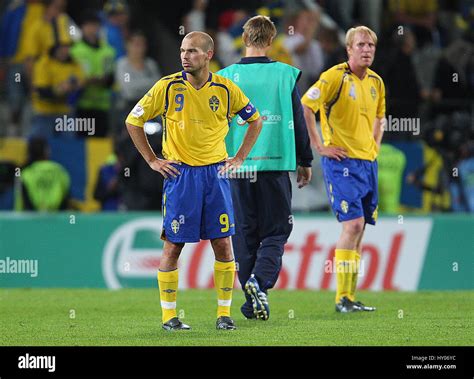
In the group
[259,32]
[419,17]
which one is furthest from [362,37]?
[419,17]

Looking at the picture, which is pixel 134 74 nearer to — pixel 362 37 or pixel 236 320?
pixel 362 37

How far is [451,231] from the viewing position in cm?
1498

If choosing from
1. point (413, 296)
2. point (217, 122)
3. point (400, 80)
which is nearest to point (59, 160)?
point (400, 80)

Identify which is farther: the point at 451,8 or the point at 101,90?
the point at 451,8

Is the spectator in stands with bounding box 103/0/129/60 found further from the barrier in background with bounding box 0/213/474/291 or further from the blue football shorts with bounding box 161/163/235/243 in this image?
the blue football shorts with bounding box 161/163/235/243

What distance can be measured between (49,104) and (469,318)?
8772 millimetres

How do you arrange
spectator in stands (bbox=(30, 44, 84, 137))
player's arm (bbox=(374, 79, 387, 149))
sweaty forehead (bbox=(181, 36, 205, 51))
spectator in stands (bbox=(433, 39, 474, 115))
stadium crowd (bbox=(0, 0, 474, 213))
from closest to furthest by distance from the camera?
sweaty forehead (bbox=(181, 36, 205, 51)) → player's arm (bbox=(374, 79, 387, 149)) → stadium crowd (bbox=(0, 0, 474, 213)) → spectator in stands (bbox=(30, 44, 84, 137)) → spectator in stands (bbox=(433, 39, 474, 115))

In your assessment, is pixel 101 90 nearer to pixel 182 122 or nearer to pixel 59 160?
pixel 59 160

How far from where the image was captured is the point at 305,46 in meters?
17.5

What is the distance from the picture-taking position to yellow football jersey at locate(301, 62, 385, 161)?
11.0 metres

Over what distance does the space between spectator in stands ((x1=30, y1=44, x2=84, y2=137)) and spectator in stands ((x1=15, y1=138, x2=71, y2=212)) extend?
70 centimetres

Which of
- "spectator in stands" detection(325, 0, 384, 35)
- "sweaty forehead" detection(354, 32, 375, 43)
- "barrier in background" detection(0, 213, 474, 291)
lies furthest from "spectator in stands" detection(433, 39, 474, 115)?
"sweaty forehead" detection(354, 32, 375, 43)

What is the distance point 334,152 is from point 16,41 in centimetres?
855

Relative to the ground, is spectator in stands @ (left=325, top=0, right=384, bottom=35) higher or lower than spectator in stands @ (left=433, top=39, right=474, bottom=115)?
higher
